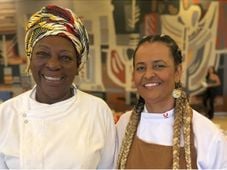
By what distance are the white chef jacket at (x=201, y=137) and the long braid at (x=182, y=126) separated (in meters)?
0.03

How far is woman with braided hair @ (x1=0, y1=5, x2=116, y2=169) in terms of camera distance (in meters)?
1.27

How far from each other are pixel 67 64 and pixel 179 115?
46 centimetres

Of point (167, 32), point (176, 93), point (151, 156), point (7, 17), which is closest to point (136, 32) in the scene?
point (167, 32)

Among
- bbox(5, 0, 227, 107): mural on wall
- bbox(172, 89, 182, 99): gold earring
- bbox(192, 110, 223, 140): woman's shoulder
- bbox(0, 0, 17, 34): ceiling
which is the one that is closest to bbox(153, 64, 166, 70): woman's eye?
bbox(172, 89, 182, 99): gold earring

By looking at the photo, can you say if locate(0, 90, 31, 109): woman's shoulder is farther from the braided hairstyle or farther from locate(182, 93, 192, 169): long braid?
locate(182, 93, 192, 169): long braid

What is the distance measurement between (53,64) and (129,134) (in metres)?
0.43

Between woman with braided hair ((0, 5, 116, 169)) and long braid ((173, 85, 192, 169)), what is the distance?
0.85 feet

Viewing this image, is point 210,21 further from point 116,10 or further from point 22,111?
point 22,111

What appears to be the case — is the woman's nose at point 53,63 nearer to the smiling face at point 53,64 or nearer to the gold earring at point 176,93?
the smiling face at point 53,64

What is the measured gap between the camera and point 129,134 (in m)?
1.48

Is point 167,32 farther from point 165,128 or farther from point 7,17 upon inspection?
point 165,128

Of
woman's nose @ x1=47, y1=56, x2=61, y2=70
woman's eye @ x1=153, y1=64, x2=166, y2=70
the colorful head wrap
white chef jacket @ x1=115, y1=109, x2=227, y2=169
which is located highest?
the colorful head wrap

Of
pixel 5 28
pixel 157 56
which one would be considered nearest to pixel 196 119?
pixel 157 56

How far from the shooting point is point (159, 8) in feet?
12.9
